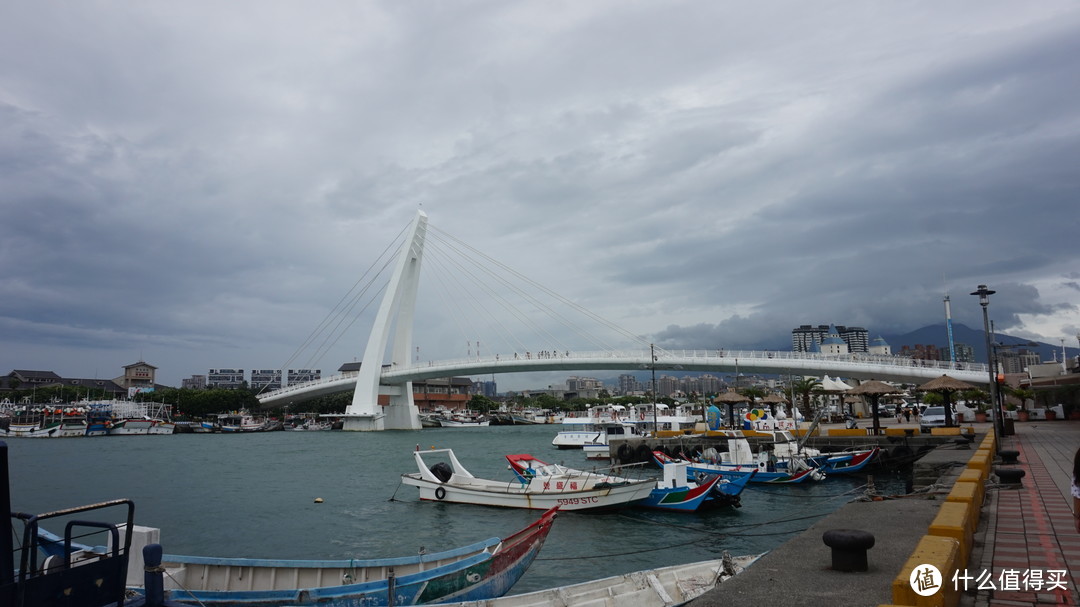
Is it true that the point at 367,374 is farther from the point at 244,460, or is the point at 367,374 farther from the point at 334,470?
the point at 334,470

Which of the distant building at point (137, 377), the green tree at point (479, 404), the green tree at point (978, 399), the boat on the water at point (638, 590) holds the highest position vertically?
the distant building at point (137, 377)

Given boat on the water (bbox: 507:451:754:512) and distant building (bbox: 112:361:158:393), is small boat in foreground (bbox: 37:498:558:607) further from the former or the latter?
distant building (bbox: 112:361:158:393)

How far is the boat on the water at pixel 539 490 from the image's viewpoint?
17.8 m

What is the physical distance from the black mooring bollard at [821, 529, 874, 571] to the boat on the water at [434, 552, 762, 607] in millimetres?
2283

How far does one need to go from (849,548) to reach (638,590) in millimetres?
3699

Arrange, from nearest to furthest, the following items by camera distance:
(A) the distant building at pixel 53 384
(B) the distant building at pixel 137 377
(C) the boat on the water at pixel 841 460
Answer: (C) the boat on the water at pixel 841 460, (A) the distant building at pixel 53 384, (B) the distant building at pixel 137 377

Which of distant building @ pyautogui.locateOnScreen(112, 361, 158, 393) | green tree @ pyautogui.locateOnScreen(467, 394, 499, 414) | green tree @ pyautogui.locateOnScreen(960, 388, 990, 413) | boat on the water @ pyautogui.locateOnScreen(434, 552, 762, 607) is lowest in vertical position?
green tree @ pyautogui.locateOnScreen(467, 394, 499, 414)

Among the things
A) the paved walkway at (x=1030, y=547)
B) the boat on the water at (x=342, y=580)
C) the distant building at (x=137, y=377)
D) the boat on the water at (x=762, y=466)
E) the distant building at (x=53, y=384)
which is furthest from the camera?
the distant building at (x=137, y=377)

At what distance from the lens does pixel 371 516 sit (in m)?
19.5

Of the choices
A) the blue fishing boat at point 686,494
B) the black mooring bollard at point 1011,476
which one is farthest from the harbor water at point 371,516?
the black mooring bollard at point 1011,476

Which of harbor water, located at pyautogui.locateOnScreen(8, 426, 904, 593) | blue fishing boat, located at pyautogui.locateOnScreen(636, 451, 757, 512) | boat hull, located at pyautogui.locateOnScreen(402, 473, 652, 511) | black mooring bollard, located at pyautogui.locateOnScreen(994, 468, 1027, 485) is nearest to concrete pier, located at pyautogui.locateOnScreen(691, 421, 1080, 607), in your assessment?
black mooring bollard, located at pyautogui.locateOnScreen(994, 468, 1027, 485)

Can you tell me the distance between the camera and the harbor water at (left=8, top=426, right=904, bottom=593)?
14.5 metres

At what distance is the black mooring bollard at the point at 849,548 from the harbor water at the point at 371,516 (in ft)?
18.5

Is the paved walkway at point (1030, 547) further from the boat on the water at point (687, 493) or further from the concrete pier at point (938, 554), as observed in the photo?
the boat on the water at point (687, 493)
